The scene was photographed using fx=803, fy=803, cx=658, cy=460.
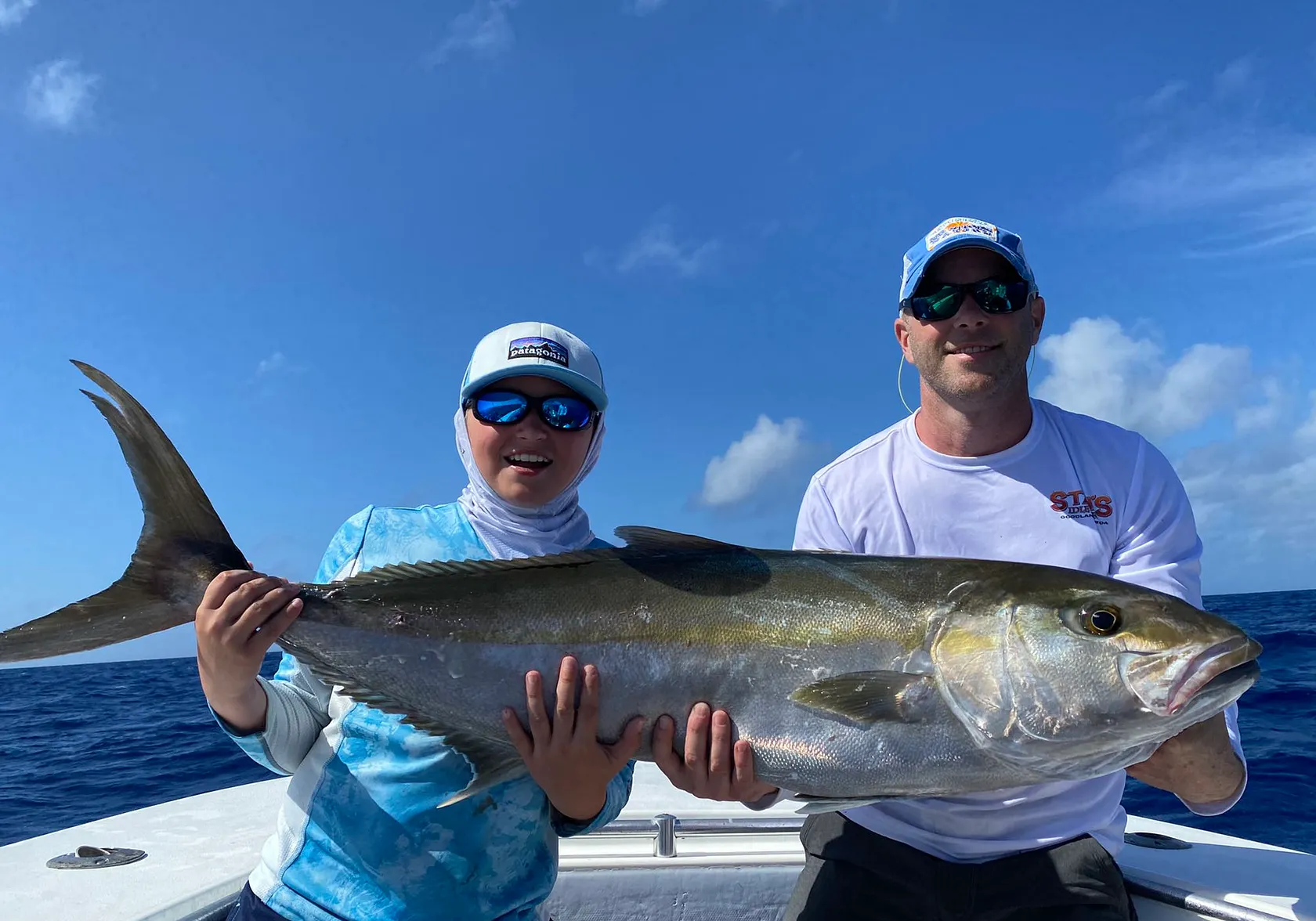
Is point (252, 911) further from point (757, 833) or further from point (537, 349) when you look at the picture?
point (757, 833)

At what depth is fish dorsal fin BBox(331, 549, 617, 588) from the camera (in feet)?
8.26

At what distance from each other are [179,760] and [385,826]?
11815mm

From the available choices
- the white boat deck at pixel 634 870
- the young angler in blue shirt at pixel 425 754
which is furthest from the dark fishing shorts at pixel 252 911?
the white boat deck at pixel 634 870

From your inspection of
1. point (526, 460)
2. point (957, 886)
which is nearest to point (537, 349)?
point (526, 460)

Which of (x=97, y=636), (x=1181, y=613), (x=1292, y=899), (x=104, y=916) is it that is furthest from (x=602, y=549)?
(x=1292, y=899)

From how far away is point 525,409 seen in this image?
8.73ft

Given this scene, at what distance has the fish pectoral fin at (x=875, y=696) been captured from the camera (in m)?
2.16

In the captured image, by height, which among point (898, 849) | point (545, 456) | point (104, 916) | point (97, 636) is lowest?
point (104, 916)

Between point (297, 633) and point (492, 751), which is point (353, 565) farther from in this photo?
point (492, 751)

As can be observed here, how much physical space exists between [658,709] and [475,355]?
1381mm

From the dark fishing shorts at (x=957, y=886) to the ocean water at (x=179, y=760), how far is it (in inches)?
232

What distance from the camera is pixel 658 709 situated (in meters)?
2.29

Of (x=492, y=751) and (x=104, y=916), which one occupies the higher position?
(x=492, y=751)

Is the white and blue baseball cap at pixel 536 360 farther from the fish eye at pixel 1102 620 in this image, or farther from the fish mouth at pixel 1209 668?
the fish mouth at pixel 1209 668
